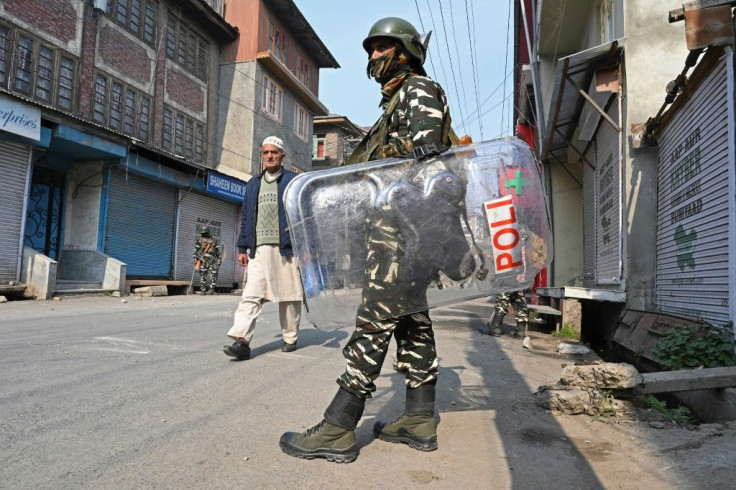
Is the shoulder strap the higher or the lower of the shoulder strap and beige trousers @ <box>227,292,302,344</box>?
the higher

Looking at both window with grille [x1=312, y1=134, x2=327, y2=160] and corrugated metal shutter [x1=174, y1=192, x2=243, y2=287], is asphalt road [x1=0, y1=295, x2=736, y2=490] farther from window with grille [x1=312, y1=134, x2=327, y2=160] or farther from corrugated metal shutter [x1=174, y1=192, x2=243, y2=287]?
window with grille [x1=312, y1=134, x2=327, y2=160]

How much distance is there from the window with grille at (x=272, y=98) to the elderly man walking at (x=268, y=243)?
59.7 ft

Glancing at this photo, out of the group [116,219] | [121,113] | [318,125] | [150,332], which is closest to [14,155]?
[116,219]

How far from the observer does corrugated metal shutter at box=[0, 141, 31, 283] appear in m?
10.5

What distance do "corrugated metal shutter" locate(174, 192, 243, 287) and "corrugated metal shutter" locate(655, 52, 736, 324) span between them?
1436 cm

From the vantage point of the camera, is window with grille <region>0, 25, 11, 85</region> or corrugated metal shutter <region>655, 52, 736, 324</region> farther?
window with grille <region>0, 25, 11, 85</region>

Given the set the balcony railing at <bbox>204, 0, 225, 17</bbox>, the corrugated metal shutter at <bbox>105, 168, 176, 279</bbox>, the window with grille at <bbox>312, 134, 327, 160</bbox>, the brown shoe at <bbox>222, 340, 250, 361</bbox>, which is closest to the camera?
the brown shoe at <bbox>222, 340, 250, 361</bbox>

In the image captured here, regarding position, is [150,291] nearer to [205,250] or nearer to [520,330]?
[205,250]

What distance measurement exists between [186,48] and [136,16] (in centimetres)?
265

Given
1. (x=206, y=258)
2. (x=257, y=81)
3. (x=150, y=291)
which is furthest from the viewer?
(x=257, y=81)

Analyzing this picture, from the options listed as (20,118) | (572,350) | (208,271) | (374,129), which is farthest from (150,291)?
(374,129)

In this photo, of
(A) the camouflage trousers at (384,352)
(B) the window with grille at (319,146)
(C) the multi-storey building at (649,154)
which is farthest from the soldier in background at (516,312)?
(B) the window with grille at (319,146)

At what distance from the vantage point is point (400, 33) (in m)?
2.45

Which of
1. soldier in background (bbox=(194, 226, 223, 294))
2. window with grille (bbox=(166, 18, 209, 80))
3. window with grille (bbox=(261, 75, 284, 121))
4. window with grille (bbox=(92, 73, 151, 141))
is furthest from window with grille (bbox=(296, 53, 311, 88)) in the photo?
soldier in background (bbox=(194, 226, 223, 294))
